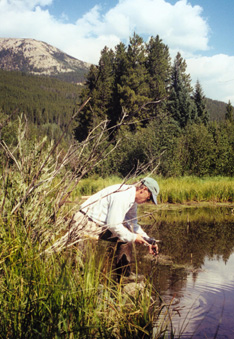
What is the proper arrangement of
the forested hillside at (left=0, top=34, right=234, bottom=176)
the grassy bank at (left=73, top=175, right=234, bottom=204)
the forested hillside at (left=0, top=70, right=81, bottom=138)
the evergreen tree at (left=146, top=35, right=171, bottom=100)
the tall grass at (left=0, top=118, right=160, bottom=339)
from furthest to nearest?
the forested hillside at (left=0, top=70, right=81, bottom=138) < the evergreen tree at (left=146, top=35, right=171, bottom=100) < the grassy bank at (left=73, top=175, right=234, bottom=204) < the forested hillside at (left=0, top=34, right=234, bottom=176) < the tall grass at (left=0, top=118, right=160, bottom=339)

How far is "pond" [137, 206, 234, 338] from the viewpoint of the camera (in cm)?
319

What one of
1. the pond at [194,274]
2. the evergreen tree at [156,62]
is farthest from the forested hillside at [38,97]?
the pond at [194,274]

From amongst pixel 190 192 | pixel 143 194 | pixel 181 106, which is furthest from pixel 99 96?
pixel 143 194

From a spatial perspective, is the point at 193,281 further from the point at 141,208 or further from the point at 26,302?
the point at 141,208

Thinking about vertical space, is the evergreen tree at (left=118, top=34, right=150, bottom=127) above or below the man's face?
above

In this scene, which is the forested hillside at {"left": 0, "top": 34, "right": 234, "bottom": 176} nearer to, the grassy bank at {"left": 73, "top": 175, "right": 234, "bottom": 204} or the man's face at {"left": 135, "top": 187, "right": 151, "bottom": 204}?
A: the man's face at {"left": 135, "top": 187, "right": 151, "bottom": 204}

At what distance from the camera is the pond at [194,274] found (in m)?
3.19

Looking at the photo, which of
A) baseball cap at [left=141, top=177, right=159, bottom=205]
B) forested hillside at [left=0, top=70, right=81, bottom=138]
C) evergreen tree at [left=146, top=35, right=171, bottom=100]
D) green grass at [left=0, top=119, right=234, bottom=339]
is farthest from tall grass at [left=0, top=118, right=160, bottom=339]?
forested hillside at [left=0, top=70, right=81, bottom=138]

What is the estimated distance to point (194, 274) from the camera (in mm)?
4656

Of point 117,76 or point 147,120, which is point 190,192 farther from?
point 117,76

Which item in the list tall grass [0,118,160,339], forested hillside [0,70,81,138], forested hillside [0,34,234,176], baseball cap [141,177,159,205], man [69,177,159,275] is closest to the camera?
tall grass [0,118,160,339]

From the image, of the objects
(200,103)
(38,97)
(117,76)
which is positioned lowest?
(200,103)

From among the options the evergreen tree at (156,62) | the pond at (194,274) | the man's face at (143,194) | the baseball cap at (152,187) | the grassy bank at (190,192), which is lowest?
the pond at (194,274)

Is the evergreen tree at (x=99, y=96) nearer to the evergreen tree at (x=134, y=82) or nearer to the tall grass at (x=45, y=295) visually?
the evergreen tree at (x=134, y=82)
